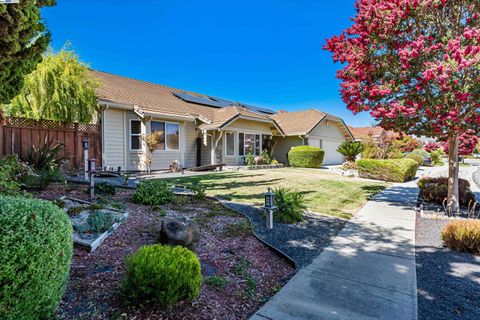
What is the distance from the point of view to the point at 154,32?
55.5 feet

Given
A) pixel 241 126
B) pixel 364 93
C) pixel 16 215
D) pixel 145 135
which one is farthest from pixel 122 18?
pixel 16 215

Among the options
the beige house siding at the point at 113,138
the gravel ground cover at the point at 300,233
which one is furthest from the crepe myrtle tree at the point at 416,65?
the beige house siding at the point at 113,138

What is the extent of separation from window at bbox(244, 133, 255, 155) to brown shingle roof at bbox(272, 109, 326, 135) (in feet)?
12.1

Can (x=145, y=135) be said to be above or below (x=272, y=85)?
below

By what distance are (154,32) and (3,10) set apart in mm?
15062

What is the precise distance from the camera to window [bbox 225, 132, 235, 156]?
58.8 ft

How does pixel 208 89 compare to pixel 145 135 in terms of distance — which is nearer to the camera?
pixel 145 135

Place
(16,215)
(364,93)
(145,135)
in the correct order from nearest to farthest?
(16,215), (364,93), (145,135)

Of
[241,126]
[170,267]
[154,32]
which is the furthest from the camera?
[241,126]

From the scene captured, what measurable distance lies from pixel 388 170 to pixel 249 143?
→ 9242mm

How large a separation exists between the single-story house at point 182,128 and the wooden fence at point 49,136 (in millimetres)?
520

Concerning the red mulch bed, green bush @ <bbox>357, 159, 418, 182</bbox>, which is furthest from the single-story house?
the red mulch bed

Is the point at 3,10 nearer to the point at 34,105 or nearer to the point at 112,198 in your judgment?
the point at 112,198

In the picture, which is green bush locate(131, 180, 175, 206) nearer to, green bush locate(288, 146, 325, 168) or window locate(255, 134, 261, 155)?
window locate(255, 134, 261, 155)
